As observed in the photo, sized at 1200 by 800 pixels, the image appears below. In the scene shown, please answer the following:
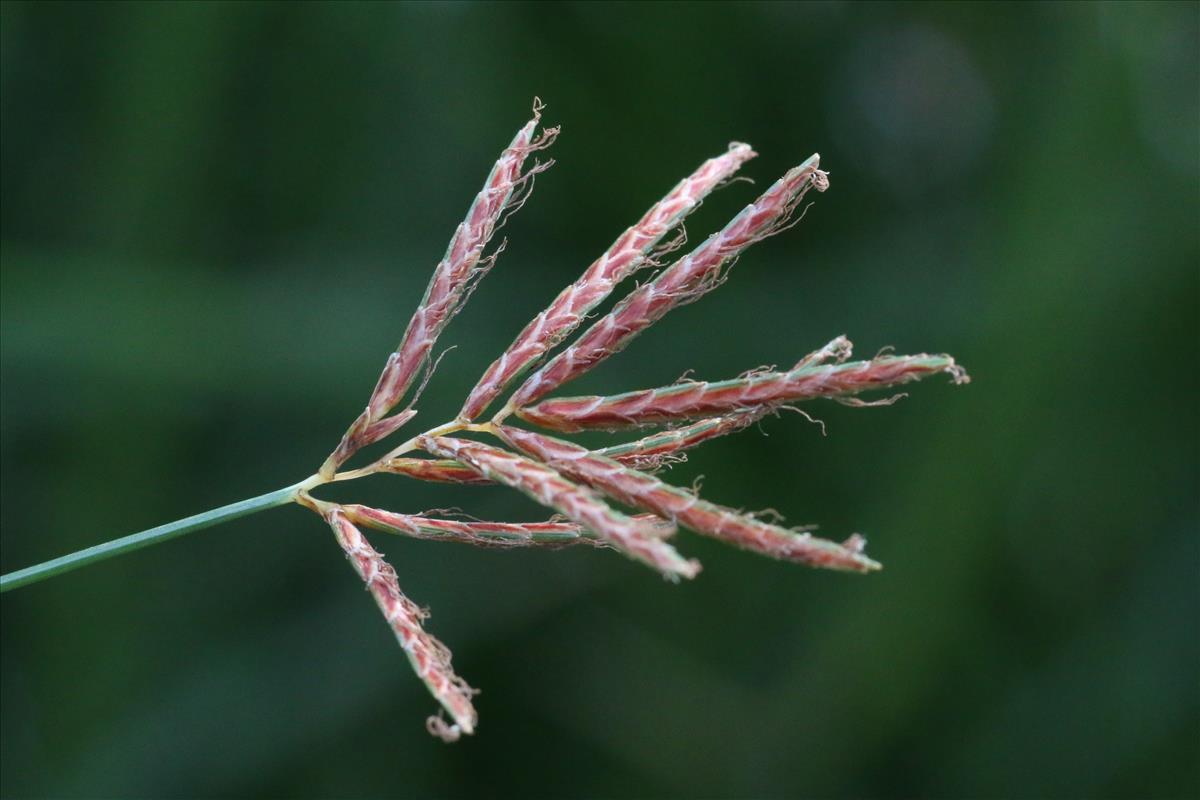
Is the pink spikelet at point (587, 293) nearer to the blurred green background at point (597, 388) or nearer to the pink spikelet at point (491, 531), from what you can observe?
the pink spikelet at point (491, 531)

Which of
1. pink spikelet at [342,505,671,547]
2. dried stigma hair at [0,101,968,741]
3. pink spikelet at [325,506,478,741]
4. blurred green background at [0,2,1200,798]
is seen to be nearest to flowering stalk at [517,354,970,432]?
dried stigma hair at [0,101,968,741]

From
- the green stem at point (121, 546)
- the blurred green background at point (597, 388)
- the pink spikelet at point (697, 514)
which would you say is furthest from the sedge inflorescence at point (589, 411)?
the blurred green background at point (597, 388)

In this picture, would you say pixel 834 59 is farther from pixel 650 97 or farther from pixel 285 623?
pixel 285 623

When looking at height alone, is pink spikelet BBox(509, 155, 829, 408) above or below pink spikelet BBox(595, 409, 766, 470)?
above

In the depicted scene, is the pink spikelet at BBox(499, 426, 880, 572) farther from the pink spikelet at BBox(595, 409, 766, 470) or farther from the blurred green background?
the blurred green background

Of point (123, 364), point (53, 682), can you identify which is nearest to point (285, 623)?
point (53, 682)

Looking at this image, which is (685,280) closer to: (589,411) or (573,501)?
(589,411)

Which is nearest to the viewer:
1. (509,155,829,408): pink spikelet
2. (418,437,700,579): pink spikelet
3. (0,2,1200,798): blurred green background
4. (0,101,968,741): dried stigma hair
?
(418,437,700,579): pink spikelet

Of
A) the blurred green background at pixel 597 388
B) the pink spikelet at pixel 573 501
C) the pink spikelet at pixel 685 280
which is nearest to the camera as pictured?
the pink spikelet at pixel 573 501
